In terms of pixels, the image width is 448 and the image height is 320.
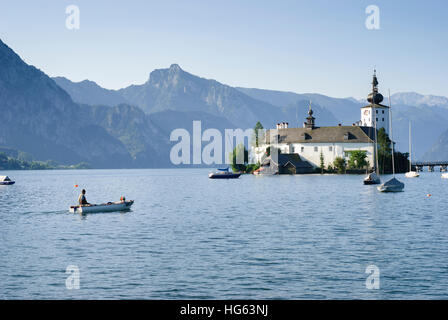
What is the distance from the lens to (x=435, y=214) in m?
63.2

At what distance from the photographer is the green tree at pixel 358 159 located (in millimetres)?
191625

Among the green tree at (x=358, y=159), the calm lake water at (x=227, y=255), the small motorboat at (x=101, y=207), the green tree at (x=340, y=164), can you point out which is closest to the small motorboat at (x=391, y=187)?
the calm lake water at (x=227, y=255)

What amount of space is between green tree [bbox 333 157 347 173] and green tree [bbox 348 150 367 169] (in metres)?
3.50

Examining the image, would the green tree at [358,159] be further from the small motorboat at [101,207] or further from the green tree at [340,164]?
the small motorboat at [101,207]

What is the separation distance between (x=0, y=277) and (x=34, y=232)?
834 inches

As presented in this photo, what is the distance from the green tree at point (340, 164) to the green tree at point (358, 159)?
11.5 ft

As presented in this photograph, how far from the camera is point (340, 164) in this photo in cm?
19875

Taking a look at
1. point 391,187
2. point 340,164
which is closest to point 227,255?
point 391,187

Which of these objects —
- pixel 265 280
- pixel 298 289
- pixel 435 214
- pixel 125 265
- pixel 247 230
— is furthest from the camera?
pixel 435 214

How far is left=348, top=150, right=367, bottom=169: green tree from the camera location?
191625 millimetres

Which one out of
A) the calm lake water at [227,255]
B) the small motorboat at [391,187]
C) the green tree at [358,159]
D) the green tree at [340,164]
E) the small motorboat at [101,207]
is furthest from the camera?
the green tree at [340,164]
